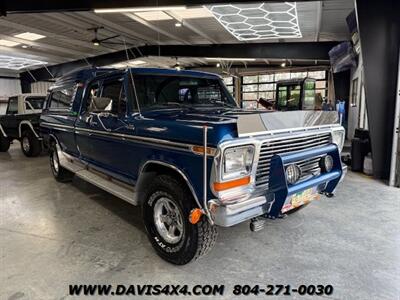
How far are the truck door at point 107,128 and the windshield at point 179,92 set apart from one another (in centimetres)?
22

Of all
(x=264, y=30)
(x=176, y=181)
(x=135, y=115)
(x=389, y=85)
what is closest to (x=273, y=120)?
(x=176, y=181)

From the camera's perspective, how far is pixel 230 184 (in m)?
2.15

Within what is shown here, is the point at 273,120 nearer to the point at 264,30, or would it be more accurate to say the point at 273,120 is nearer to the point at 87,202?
the point at 87,202

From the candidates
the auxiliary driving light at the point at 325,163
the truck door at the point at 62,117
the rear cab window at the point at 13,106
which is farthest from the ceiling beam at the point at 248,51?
the auxiliary driving light at the point at 325,163

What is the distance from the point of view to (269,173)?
2350mm

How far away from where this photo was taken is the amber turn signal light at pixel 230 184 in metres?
2.10

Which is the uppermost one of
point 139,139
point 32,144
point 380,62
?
point 380,62

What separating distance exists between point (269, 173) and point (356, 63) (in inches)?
340

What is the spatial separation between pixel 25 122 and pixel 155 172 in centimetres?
687

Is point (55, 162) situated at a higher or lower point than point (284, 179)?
lower

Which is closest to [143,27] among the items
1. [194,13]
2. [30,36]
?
[194,13]

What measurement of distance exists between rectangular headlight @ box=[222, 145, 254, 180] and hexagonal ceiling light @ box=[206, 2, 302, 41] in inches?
166

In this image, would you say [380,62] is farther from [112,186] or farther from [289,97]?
[289,97]

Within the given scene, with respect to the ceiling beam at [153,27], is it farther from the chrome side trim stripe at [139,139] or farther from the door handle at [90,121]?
the door handle at [90,121]
